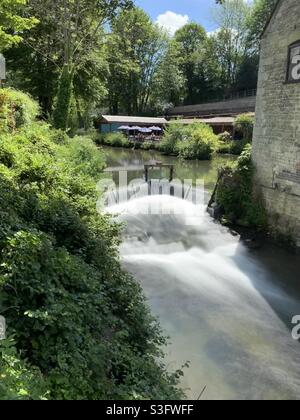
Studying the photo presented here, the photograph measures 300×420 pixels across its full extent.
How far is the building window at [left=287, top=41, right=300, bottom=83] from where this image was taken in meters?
11.0

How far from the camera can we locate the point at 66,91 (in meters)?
19.1

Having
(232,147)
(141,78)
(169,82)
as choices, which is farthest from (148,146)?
(141,78)

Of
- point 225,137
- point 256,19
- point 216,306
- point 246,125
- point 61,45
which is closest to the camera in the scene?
point 216,306

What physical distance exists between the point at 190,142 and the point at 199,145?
1.10m

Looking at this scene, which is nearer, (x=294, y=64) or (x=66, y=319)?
(x=66, y=319)

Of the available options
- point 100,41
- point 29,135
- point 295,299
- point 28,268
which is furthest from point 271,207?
point 100,41

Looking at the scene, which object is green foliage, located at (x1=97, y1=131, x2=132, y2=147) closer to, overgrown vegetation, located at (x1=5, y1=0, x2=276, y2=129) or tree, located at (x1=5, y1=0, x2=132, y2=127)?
overgrown vegetation, located at (x1=5, y1=0, x2=276, y2=129)

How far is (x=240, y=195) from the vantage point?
13.6 meters

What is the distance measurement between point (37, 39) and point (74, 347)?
1021 inches

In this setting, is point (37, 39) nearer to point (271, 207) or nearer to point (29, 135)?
point (29, 135)

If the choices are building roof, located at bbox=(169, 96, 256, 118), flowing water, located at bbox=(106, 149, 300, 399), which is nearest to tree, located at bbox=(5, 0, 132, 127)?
flowing water, located at bbox=(106, 149, 300, 399)

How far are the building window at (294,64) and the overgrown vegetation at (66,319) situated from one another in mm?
8247

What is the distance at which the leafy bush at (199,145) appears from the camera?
104ft

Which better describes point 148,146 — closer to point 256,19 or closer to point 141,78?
point 141,78
